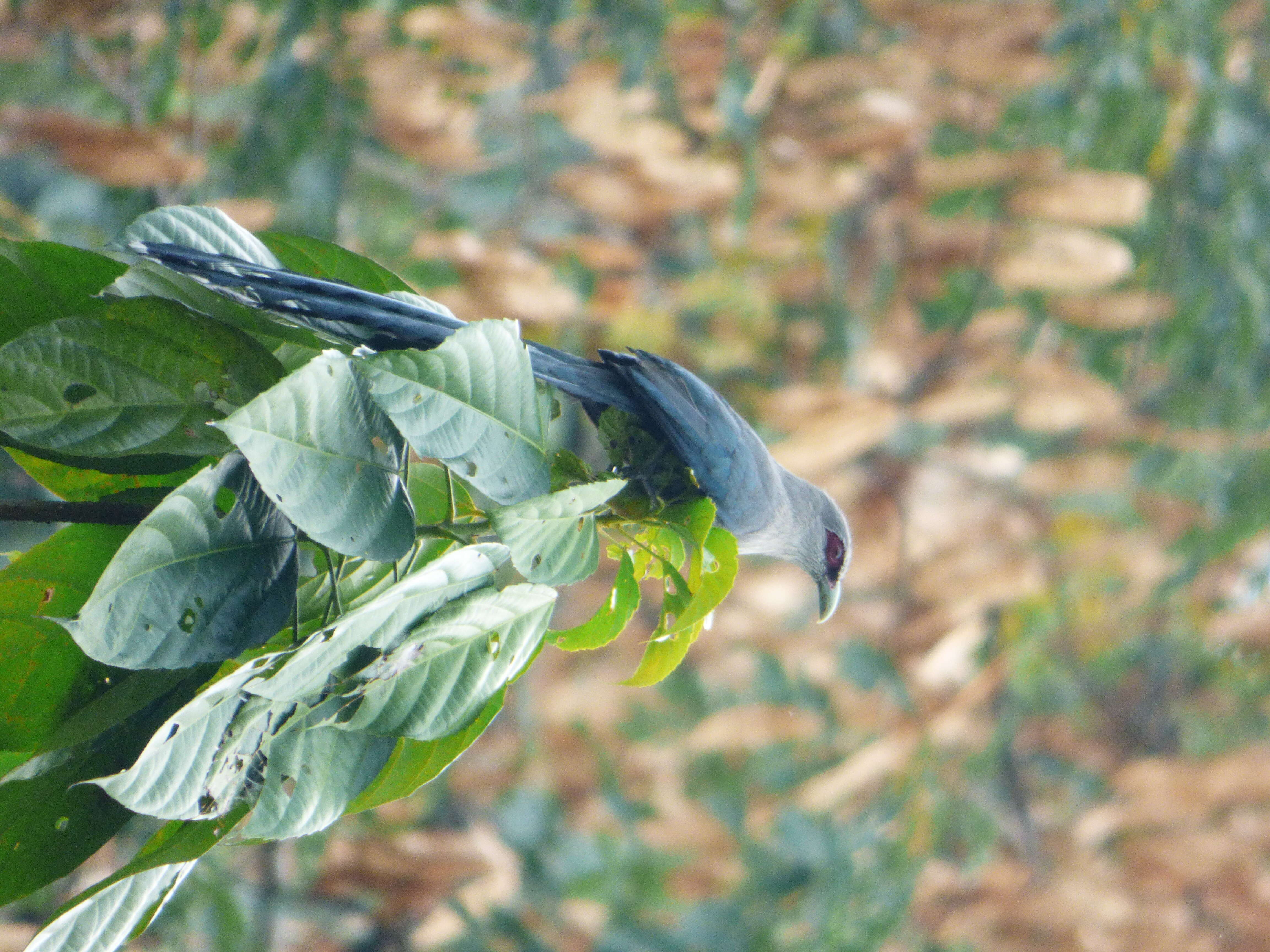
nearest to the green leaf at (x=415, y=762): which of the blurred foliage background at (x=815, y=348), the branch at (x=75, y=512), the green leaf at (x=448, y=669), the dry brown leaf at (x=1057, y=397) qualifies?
the green leaf at (x=448, y=669)

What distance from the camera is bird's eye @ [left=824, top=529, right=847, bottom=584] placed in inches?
34.5

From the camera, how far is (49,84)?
2.39 meters

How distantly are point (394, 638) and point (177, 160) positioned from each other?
145 cm

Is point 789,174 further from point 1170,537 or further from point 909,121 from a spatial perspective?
point 1170,537

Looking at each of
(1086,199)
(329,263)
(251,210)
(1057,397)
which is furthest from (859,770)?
(329,263)

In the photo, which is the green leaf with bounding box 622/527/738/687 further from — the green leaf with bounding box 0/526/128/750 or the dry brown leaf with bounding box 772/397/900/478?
the dry brown leaf with bounding box 772/397/900/478

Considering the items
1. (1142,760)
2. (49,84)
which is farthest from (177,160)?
(1142,760)

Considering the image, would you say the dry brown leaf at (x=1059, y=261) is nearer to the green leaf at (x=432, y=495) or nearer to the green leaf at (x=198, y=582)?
the green leaf at (x=432, y=495)

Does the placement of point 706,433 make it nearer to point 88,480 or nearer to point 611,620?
point 611,620

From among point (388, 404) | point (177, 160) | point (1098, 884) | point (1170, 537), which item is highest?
point (388, 404)

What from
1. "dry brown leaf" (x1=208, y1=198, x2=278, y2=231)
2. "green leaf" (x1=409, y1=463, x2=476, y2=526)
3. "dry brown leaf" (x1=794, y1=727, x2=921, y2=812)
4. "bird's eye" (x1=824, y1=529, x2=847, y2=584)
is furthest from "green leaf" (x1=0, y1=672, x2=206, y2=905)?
"dry brown leaf" (x1=794, y1=727, x2=921, y2=812)

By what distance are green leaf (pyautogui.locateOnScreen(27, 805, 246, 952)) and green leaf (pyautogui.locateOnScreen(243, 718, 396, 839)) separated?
0.02 metres

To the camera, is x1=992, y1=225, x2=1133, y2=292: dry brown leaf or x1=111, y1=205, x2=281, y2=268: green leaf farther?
x1=992, y1=225, x2=1133, y2=292: dry brown leaf

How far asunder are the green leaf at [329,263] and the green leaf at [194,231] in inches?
1.1
